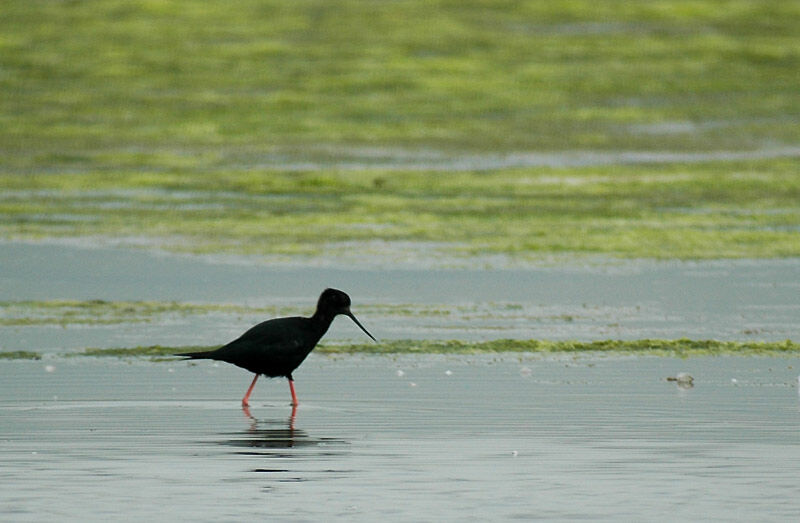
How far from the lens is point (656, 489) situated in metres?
9.84

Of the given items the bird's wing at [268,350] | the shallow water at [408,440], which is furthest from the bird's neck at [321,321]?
the shallow water at [408,440]

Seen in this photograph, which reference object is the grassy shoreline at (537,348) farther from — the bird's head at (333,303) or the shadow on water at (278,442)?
the shadow on water at (278,442)

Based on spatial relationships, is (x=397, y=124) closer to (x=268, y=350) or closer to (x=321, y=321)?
(x=321, y=321)

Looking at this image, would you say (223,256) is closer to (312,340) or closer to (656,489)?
(312,340)

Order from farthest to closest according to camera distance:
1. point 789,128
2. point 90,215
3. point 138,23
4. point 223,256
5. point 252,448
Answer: point 138,23 → point 789,128 → point 90,215 → point 223,256 → point 252,448

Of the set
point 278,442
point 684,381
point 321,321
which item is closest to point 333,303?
point 321,321

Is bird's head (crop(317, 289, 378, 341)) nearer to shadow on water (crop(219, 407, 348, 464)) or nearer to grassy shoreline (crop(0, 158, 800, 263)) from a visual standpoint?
shadow on water (crop(219, 407, 348, 464))

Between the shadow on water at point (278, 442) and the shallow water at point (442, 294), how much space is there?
471 cm

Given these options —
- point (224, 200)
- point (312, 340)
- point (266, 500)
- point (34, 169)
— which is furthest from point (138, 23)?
point (266, 500)

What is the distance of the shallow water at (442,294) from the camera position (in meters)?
17.8

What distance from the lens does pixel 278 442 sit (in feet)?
38.5

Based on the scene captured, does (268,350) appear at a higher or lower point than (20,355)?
higher

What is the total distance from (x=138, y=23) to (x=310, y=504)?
144 feet

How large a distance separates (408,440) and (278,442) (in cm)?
82
